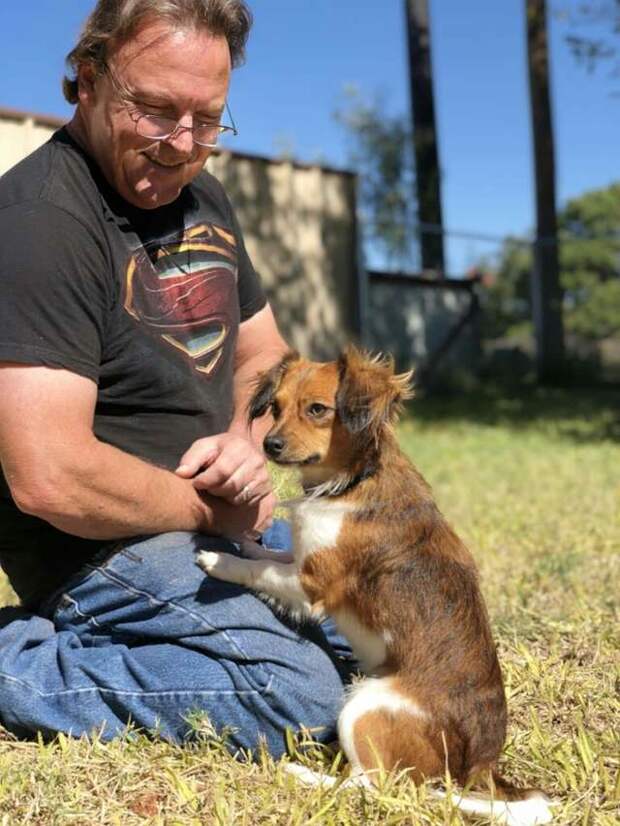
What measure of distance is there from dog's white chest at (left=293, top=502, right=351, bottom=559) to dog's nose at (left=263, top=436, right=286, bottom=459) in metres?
0.19

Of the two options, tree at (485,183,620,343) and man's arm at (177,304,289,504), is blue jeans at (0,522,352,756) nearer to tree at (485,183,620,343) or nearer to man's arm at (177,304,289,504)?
man's arm at (177,304,289,504)

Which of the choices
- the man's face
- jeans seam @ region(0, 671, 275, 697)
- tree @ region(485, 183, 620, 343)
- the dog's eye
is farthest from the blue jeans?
tree @ region(485, 183, 620, 343)

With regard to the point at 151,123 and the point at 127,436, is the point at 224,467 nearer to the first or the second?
the point at 127,436

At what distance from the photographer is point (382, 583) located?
2.84 metres

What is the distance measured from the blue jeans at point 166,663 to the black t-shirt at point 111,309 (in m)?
0.20

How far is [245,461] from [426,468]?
624 centimetres

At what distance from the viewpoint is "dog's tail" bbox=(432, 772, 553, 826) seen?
2484mm

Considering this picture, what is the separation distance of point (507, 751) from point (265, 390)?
4.53ft

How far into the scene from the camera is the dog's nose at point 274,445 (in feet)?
9.88

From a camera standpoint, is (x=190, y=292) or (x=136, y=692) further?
(x=190, y=292)

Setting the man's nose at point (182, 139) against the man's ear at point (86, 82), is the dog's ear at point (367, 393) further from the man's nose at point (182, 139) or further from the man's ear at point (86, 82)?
the man's ear at point (86, 82)

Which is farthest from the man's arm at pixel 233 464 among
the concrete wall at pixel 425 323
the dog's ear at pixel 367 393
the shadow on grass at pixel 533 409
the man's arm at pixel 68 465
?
the concrete wall at pixel 425 323

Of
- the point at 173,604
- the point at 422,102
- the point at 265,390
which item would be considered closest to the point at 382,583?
the point at 173,604

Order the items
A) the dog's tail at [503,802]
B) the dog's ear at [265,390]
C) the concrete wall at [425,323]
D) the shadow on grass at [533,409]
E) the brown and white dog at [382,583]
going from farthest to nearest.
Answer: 1. the concrete wall at [425,323]
2. the shadow on grass at [533,409]
3. the dog's ear at [265,390]
4. the brown and white dog at [382,583]
5. the dog's tail at [503,802]
